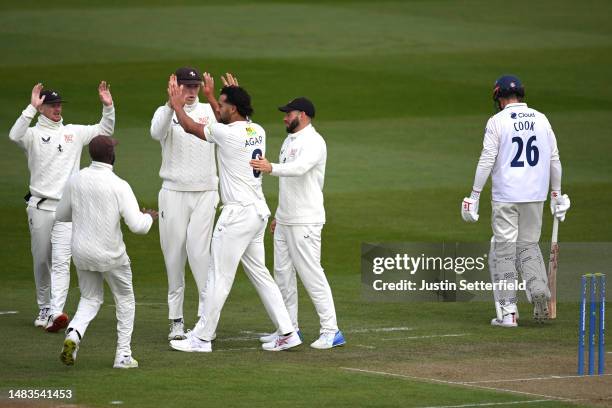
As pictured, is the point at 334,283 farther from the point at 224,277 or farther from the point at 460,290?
the point at 224,277

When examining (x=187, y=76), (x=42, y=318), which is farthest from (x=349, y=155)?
(x=187, y=76)

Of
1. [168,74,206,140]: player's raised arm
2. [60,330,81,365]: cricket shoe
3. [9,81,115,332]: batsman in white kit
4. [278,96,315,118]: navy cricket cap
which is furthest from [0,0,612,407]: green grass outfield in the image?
[278,96,315,118]: navy cricket cap

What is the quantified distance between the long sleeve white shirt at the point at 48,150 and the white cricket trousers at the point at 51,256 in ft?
0.54

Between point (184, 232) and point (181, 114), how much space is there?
1.41 meters

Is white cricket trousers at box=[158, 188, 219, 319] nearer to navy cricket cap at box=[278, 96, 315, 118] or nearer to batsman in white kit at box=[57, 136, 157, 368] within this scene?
navy cricket cap at box=[278, 96, 315, 118]

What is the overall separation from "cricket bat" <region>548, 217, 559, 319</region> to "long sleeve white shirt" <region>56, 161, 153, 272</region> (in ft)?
16.1

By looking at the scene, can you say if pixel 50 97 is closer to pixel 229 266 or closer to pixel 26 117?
pixel 26 117

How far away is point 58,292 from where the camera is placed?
14227mm

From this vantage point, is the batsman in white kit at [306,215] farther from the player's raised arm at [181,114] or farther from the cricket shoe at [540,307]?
the cricket shoe at [540,307]

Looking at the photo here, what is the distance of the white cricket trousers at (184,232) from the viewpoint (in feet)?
45.5

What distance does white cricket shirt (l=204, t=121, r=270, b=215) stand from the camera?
13.0 metres

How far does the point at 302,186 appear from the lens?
13.5m

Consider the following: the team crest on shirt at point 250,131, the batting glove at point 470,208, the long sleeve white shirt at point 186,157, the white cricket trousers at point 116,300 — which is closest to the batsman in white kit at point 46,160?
the long sleeve white shirt at point 186,157

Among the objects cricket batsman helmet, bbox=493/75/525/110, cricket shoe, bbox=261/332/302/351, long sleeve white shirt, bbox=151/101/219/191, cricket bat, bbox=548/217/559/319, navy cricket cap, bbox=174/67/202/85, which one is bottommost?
cricket shoe, bbox=261/332/302/351
